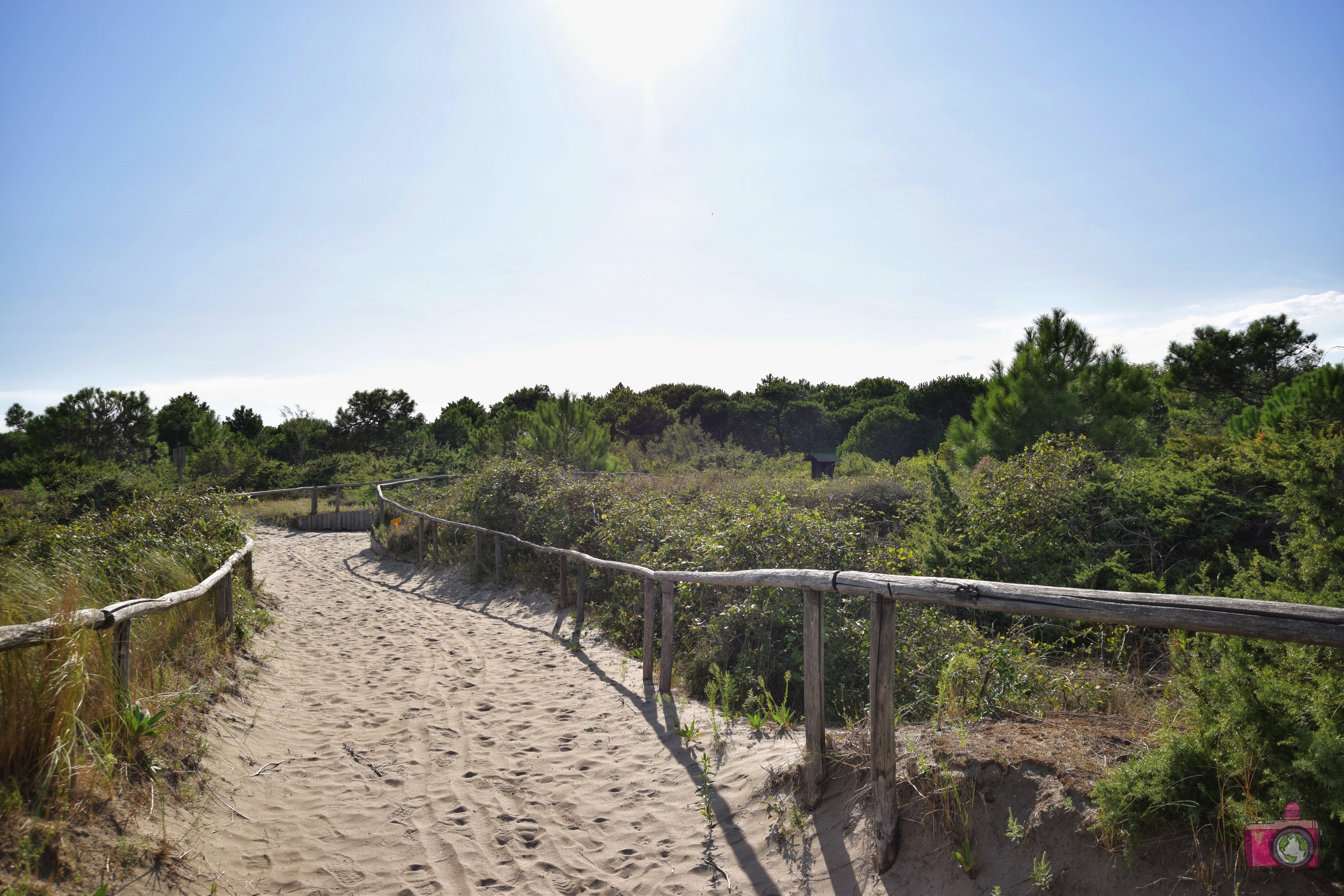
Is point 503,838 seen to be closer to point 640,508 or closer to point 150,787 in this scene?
point 150,787

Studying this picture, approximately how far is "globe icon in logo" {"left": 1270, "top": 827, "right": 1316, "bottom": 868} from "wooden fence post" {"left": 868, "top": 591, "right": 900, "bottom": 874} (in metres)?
1.22

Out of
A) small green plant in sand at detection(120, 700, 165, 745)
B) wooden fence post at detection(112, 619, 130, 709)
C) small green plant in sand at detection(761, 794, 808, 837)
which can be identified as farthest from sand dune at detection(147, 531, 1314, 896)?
wooden fence post at detection(112, 619, 130, 709)

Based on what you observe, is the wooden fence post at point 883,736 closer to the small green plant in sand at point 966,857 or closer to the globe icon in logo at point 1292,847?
the small green plant in sand at point 966,857

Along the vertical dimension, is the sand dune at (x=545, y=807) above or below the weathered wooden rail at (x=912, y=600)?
below

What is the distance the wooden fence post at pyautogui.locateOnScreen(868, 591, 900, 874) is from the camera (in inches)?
111

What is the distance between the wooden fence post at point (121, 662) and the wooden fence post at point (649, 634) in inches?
138

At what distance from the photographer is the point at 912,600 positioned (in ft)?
10.9

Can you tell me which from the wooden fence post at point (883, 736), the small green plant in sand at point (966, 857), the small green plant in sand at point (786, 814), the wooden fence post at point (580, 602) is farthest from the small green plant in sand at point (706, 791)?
the wooden fence post at point (580, 602)

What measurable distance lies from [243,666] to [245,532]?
202 inches

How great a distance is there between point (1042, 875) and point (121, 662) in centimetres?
459

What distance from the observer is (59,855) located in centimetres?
267

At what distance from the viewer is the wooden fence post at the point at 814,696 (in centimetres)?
338

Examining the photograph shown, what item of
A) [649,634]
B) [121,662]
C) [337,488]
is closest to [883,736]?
[649,634]

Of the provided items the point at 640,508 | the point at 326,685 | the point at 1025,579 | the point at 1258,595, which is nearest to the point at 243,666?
the point at 326,685
